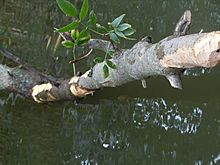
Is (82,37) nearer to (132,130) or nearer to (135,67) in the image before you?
(135,67)

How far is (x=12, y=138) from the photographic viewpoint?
1190 mm

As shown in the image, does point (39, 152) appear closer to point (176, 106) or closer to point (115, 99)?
point (115, 99)

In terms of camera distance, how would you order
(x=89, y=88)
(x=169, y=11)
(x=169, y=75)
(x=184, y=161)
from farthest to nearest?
(x=169, y=11) → (x=184, y=161) → (x=89, y=88) → (x=169, y=75)

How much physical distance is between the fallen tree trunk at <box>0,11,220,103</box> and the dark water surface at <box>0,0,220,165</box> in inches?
3.0

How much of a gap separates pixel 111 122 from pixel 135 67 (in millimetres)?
410

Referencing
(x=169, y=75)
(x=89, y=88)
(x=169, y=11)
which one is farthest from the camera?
(x=169, y=11)

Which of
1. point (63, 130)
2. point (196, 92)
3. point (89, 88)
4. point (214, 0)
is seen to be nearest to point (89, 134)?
point (63, 130)

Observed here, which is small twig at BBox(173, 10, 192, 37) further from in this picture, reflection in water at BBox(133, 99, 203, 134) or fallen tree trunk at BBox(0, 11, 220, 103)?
reflection in water at BBox(133, 99, 203, 134)

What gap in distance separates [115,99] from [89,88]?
0.66 feet

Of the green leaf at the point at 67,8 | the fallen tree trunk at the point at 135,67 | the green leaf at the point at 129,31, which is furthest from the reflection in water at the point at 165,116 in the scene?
the green leaf at the point at 67,8

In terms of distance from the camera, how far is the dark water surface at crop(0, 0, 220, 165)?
118 cm

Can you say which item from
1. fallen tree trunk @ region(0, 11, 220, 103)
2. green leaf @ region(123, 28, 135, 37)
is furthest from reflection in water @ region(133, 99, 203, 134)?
green leaf @ region(123, 28, 135, 37)

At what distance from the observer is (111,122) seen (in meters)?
1.22

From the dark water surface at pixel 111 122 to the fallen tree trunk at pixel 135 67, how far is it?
8cm
